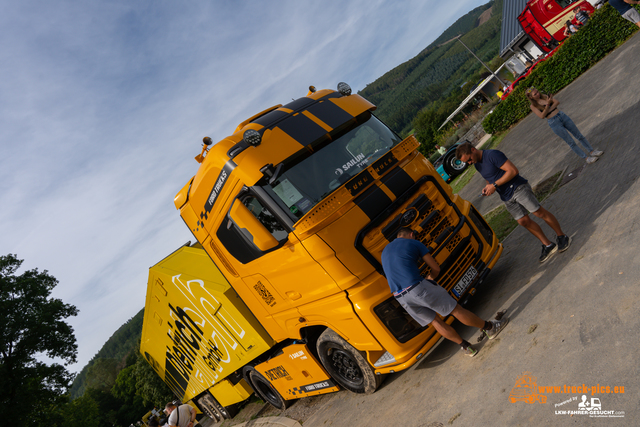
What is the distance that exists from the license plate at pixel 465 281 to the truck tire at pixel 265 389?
3.74m

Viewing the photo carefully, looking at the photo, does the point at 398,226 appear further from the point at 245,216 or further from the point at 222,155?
the point at 222,155

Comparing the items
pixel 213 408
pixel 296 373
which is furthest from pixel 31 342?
pixel 296 373

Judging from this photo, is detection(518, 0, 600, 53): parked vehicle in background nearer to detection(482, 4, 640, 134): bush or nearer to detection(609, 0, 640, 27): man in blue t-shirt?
detection(482, 4, 640, 134): bush

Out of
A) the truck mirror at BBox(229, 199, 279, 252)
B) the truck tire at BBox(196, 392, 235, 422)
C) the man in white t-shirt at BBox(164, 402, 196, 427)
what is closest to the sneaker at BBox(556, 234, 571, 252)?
the truck mirror at BBox(229, 199, 279, 252)

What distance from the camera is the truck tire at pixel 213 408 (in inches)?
358

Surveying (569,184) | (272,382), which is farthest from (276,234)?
(569,184)

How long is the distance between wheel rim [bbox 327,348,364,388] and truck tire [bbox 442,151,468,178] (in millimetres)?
12554

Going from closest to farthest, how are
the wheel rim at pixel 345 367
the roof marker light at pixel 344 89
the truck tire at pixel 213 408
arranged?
the wheel rim at pixel 345 367
the roof marker light at pixel 344 89
the truck tire at pixel 213 408

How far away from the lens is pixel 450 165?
16656mm

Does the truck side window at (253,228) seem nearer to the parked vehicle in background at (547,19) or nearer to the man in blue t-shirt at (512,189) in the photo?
the man in blue t-shirt at (512,189)

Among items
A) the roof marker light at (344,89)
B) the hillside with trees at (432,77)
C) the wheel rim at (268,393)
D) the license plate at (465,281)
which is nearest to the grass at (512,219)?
the license plate at (465,281)

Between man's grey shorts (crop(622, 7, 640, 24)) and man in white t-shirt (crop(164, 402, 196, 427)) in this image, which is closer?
man in white t-shirt (crop(164, 402, 196, 427))

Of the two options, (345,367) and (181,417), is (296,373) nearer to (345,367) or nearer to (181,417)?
(345,367)

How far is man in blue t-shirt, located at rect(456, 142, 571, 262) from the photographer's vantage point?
→ 16.3 feet
